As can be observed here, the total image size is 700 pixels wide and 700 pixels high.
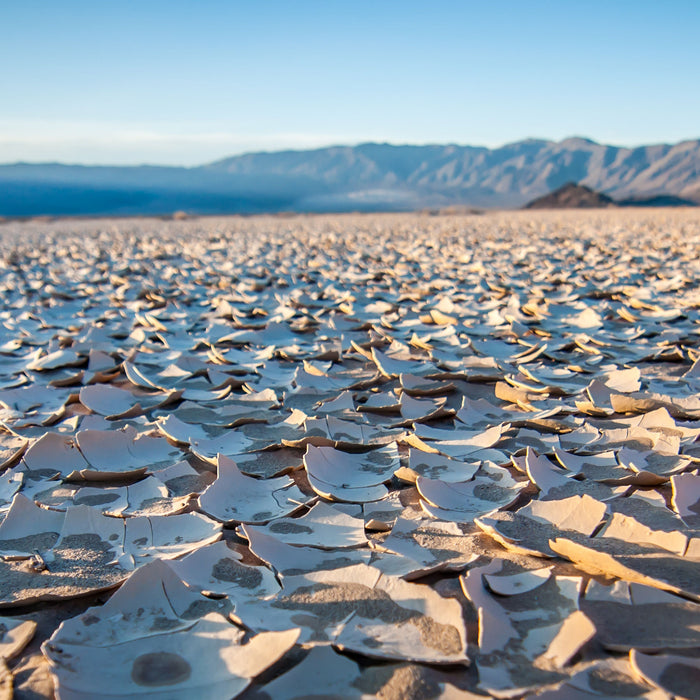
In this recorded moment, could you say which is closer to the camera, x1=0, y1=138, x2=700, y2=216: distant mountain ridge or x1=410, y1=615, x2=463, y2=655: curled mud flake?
x1=410, y1=615, x2=463, y2=655: curled mud flake

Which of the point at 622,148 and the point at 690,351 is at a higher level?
the point at 622,148

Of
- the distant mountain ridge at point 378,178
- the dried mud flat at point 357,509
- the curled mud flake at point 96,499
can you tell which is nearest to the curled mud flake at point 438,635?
the dried mud flat at point 357,509

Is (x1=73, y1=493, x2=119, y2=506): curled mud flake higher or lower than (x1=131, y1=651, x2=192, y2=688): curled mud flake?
below

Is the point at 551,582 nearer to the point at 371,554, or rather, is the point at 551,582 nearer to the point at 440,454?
the point at 371,554

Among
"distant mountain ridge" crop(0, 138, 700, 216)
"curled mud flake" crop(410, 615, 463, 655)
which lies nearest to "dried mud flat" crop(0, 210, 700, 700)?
"curled mud flake" crop(410, 615, 463, 655)

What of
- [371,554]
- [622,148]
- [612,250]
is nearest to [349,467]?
[371,554]

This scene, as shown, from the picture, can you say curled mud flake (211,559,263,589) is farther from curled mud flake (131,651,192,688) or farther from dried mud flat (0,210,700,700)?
curled mud flake (131,651,192,688)

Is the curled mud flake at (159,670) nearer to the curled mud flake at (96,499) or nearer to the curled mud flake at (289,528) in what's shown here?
the curled mud flake at (289,528)
